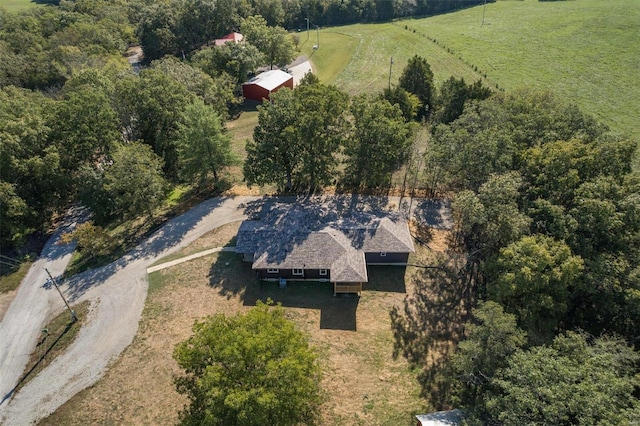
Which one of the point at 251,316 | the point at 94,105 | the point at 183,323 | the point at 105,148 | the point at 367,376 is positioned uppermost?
the point at 94,105

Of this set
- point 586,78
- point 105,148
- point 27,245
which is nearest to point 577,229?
point 105,148

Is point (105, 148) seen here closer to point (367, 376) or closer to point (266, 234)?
point (266, 234)

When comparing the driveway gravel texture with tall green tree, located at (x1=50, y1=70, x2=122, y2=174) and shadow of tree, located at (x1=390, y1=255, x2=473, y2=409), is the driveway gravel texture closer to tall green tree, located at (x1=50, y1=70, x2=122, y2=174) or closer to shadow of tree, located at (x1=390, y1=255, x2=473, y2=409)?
shadow of tree, located at (x1=390, y1=255, x2=473, y2=409)

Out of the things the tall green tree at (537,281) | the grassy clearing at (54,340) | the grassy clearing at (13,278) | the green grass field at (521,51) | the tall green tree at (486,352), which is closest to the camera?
the tall green tree at (486,352)

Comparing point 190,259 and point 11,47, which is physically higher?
point 11,47

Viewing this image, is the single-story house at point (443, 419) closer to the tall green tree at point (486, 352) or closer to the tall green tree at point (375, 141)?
the tall green tree at point (486, 352)

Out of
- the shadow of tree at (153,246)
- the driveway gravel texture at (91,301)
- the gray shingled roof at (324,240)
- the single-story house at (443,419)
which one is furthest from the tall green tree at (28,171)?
the single-story house at (443,419)

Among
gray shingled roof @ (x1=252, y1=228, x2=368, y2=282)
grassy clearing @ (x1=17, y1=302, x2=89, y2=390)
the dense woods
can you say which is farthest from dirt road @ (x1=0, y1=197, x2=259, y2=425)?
gray shingled roof @ (x1=252, y1=228, x2=368, y2=282)
